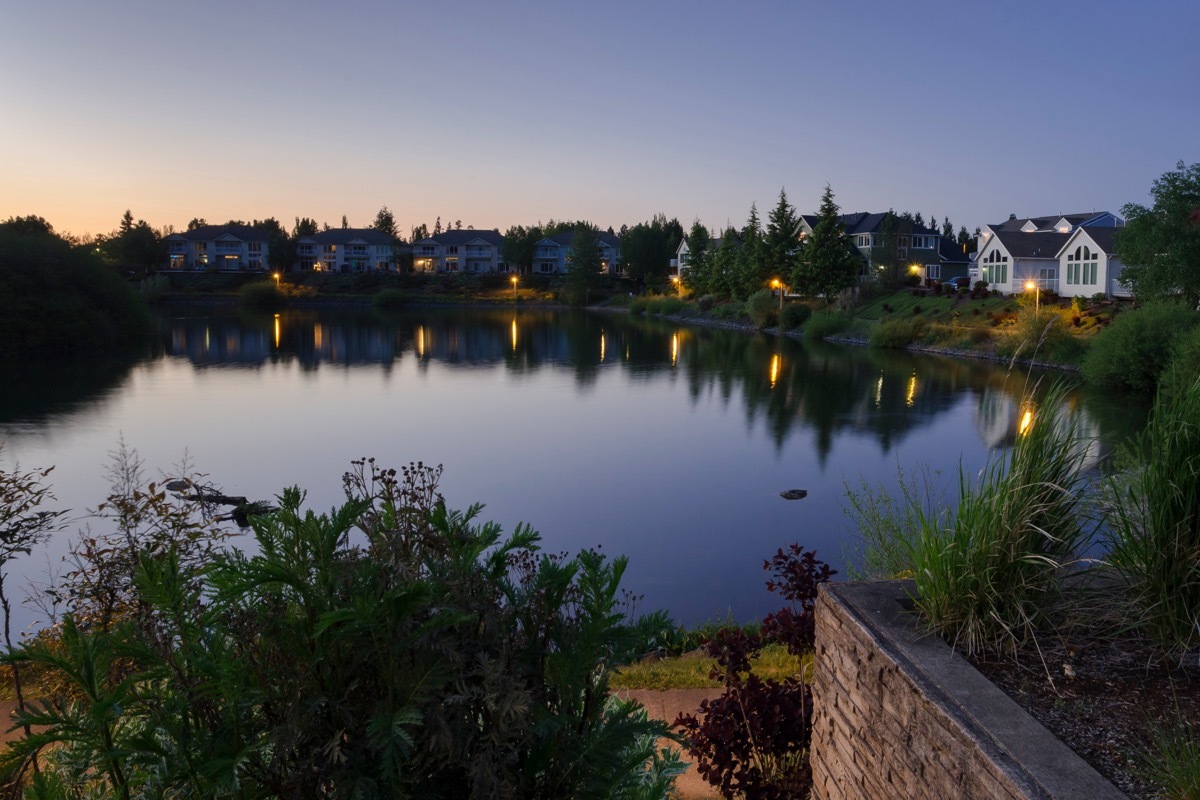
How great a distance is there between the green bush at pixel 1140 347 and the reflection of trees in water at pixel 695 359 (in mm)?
1423

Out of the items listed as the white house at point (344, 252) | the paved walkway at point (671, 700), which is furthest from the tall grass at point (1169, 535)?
the white house at point (344, 252)

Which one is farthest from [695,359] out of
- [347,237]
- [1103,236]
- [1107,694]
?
[347,237]

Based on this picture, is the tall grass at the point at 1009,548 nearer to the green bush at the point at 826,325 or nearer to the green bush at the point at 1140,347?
the green bush at the point at 1140,347

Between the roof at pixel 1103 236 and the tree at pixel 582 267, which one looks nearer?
the roof at pixel 1103 236

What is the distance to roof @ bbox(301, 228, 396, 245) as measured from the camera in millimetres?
111500

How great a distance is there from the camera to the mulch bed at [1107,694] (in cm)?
324

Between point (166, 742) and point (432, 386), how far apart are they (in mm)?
35068

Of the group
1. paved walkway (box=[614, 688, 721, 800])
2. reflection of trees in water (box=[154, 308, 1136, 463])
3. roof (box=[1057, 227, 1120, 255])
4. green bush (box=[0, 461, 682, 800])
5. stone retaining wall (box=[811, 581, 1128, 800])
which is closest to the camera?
green bush (box=[0, 461, 682, 800])

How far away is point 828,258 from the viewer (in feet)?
192

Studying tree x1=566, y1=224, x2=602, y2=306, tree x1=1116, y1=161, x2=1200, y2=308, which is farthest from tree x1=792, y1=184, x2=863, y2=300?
tree x1=566, y1=224, x2=602, y2=306

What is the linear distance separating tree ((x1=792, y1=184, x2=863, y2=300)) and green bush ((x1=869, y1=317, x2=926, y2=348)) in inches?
478

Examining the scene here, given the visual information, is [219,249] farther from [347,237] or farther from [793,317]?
[793,317]

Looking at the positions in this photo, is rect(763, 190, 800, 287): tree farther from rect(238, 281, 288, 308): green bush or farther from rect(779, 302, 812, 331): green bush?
rect(238, 281, 288, 308): green bush

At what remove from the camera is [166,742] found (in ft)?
8.33
